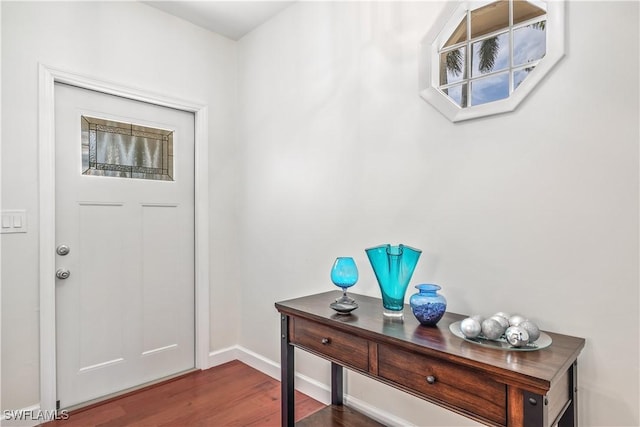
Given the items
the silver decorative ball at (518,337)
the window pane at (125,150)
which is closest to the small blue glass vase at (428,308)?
the silver decorative ball at (518,337)

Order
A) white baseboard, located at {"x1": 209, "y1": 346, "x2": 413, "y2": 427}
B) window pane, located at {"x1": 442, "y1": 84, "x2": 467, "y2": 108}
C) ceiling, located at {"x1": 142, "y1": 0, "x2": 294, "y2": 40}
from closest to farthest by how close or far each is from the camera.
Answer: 1. window pane, located at {"x1": 442, "y1": 84, "x2": 467, "y2": 108}
2. white baseboard, located at {"x1": 209, "y1": 346, "x2": 413, "y2": 427}
3. ceiling, located at {"x1": 142, "y1": 0, "x2": 294, "y2": 40}

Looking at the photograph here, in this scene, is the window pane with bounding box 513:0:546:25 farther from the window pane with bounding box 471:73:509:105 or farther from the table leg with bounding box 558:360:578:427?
the table leg with bounding box 558:360:578:427

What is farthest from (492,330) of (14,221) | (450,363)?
(14,221)

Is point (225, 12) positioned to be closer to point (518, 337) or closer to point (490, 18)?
point (490, 18)

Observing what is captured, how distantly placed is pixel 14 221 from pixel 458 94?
2.36 metres

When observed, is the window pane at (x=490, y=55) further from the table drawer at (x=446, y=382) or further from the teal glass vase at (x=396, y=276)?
the table drawer at (x=446, y=382)

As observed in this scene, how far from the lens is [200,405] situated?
217 centimetres

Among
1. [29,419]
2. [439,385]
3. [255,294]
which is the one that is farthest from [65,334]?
[439,385]

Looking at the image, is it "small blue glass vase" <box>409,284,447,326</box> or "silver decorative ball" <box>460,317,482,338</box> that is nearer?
"silver decorative ball" <box>460,317,482,338</box>

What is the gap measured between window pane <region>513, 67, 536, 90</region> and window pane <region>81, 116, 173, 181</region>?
7.24 ft

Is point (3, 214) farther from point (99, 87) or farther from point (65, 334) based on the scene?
point (99, 87)

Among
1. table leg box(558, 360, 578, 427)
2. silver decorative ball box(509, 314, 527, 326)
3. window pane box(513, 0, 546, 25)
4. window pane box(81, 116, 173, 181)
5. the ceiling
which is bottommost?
table leg box(558, 360, 578, 427)

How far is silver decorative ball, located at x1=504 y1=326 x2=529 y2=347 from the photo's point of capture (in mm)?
1103

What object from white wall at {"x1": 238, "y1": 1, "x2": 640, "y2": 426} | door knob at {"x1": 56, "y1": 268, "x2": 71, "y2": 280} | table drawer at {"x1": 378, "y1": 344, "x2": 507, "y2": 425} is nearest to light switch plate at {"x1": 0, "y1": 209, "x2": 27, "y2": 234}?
door knob at {"x1": 56, "y1": 268, "x2": 71, "y2": 280}
